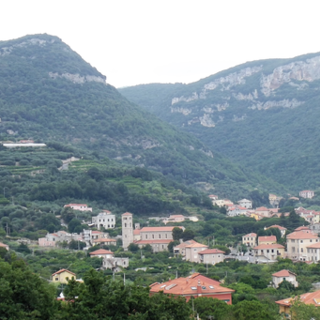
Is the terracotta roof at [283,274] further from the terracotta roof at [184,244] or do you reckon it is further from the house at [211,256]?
the terracotta roof at [184,244]

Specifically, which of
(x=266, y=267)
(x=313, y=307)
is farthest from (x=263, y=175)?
(x=313, y=307)

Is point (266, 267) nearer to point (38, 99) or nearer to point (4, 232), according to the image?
point (4, 232)

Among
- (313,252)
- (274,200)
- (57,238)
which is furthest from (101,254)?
(274,200)

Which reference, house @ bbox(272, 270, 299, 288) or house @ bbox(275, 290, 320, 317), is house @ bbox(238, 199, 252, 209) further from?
house @ bbox(275, 290, 320, 317)

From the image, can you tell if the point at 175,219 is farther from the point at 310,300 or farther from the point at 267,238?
the point at 310,300

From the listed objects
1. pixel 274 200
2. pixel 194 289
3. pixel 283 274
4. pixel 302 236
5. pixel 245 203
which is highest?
pixel 194 289

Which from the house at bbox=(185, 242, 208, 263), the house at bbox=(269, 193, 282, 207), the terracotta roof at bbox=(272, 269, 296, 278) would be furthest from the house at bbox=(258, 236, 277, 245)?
the house at bbox=(269, 193, 282, 207)

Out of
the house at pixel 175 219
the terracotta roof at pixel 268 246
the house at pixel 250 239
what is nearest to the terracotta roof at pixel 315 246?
the terracotta roof at pixel 268 246
